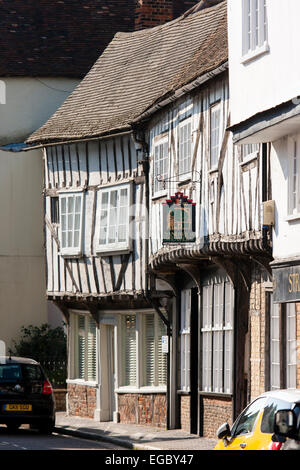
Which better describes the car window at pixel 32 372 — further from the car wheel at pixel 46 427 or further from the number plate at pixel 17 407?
the car wheel at pixel 46 427

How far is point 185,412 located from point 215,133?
6.24m

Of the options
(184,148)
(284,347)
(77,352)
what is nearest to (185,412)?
(184,148)

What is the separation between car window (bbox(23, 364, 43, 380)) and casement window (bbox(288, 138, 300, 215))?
7.91 metres

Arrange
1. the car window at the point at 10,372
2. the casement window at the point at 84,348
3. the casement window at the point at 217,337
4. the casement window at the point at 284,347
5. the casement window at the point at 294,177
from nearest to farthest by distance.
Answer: the casement window at the point at 294,177
the casement window at the point at 284,347
the casement window at the point at 217,337
the car window at the point at 10,372
the casement window at the point at 84,348

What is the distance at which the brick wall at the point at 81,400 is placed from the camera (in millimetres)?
29312

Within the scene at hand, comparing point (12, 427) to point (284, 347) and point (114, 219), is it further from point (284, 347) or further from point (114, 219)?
point (284, 347)

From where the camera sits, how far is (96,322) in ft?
94.8

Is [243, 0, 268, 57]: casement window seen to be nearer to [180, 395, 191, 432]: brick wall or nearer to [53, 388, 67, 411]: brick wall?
[180, 395, 191, 432]: brick wall

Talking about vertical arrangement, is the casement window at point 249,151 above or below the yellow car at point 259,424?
above

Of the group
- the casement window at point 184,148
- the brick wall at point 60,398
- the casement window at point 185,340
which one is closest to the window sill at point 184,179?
the casement window at point 184,148

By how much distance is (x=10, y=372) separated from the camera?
24.1 m

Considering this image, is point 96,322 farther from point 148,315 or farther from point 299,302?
point 299,302

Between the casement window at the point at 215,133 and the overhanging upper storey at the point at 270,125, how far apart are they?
1.89 metres
